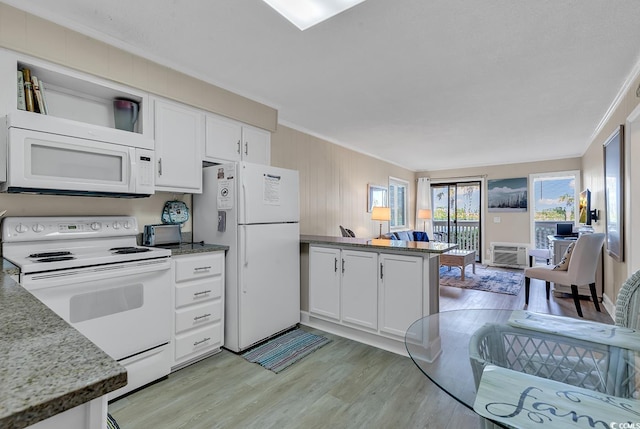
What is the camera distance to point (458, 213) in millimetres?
7766

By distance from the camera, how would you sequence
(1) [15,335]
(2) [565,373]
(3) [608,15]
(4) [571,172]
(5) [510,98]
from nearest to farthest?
(1) [15,335]
(2) [565,373]
(3) [608,15]
(5) [510,98]
(4) [571,172]

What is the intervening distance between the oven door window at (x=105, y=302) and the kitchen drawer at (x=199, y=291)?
1.05ft

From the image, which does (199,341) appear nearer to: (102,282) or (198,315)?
(198,315)

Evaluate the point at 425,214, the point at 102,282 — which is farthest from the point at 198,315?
the point at 425,214

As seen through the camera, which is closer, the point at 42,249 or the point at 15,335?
the point at 15,335

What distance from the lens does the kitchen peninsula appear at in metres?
2.55

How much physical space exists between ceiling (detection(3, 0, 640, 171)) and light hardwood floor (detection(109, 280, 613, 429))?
246cm

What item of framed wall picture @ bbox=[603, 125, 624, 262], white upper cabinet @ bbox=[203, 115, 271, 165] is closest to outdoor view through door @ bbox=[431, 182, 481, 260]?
framed wall picture @ bbox=[603, 125, 624, 262]

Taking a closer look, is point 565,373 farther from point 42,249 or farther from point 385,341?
point 42,249

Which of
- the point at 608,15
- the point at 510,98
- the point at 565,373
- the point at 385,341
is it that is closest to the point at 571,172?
the point at 510,98

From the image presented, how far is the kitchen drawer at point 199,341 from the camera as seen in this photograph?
7.73ft

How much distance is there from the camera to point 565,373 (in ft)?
4.00

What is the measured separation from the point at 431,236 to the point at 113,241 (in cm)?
723

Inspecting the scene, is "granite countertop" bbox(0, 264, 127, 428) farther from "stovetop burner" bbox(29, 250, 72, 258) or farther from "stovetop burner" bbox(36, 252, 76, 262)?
"stovetop burner" bbox(29, 250, 72, 258)
